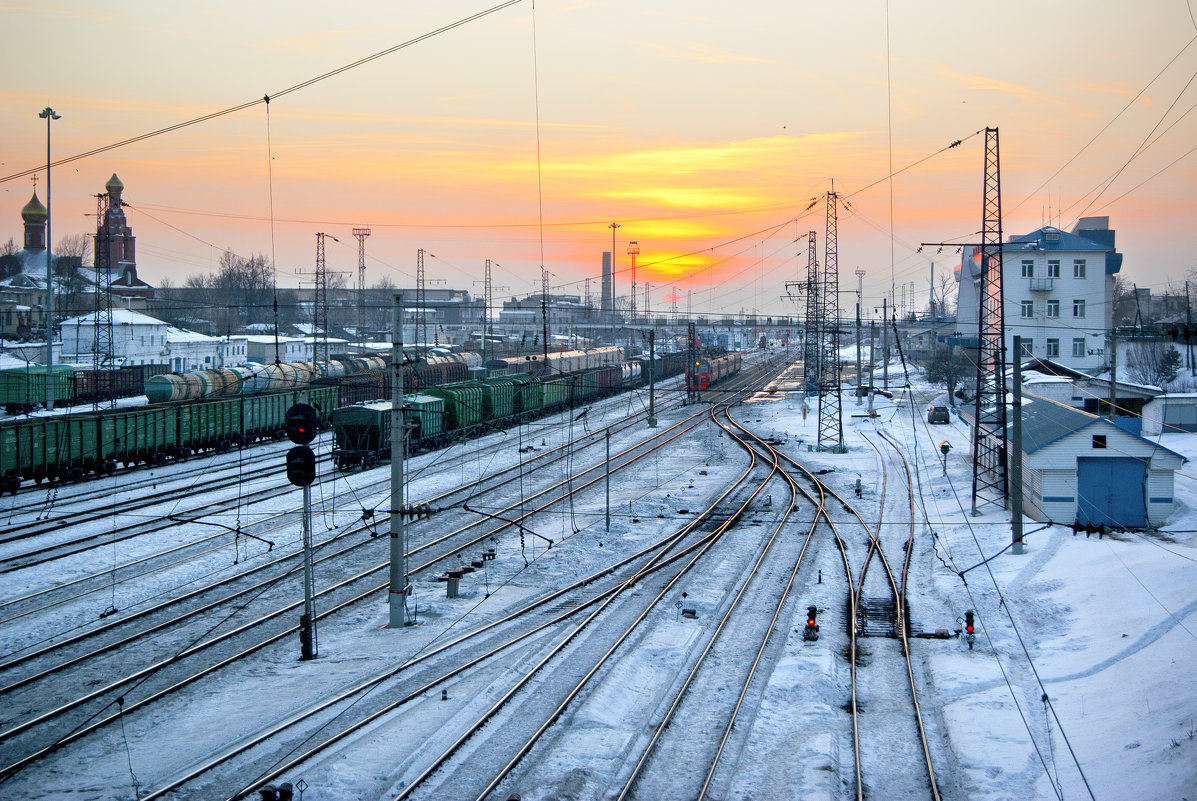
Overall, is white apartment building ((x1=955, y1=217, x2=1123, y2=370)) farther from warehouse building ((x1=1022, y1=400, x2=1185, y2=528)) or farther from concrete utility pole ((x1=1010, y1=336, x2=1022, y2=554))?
concrete utility pole ((x1=1010, y1=336, x2=1022, y2=554))

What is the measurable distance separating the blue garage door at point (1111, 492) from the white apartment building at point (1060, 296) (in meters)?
33.4

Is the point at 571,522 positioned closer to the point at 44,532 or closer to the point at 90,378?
the point at 44,532

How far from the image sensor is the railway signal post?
15.3m

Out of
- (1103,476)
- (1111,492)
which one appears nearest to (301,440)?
(1103,476)

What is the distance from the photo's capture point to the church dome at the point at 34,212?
106 metres

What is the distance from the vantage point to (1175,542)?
2344 centimetres

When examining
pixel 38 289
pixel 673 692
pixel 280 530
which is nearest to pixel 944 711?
pixel 673 692

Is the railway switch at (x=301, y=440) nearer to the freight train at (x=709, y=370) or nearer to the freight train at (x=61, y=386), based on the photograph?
the freight train at (x=61, y=386)

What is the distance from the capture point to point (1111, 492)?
25672 mm

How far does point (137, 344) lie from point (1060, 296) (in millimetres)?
64502

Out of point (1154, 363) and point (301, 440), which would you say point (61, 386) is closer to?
point (301, 440)

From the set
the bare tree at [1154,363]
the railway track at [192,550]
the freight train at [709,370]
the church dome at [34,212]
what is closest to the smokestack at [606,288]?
the freight train at [709,370]

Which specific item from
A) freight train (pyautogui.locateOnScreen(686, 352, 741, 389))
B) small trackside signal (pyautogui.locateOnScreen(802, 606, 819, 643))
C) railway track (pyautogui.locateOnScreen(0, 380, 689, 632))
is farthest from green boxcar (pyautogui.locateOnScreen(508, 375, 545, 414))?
small trackside signal (pyautogui.locateOnScreen(802, 606, 819, 643))

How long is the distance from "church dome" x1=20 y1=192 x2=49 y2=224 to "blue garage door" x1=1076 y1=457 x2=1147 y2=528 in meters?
114
